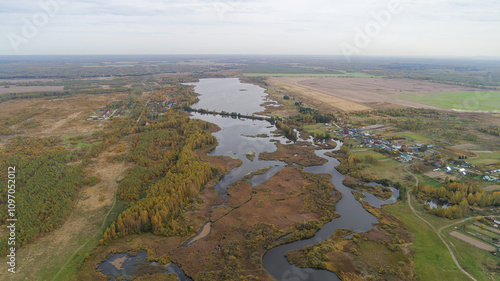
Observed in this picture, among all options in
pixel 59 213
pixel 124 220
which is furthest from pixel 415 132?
pixel 59 213

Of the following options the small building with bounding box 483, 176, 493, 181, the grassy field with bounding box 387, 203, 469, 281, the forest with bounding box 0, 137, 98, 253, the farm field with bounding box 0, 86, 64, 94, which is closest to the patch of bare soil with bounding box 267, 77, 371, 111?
the small building with bounding box 483, 176, 493, 181

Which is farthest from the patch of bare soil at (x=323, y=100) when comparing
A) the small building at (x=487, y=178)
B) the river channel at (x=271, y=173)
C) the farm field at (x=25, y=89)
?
the farm field at (x=25, y=89)

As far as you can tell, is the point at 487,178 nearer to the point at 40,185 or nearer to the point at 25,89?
the point at 40,185

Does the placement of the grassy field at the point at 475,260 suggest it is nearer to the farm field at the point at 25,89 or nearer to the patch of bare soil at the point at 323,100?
the patch of bare soil at the point at 323,100

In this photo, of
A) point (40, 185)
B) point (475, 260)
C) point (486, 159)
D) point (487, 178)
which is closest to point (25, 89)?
point (40, 185)

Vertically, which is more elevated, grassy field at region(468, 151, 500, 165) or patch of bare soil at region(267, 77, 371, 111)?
patch of bare soil at region(267, 77, 371, 111)

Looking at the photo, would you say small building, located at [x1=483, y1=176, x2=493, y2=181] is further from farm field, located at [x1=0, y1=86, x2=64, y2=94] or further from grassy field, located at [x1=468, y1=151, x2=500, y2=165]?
farm field, located at [x1=0, y1=86, x2=64, y2=94]
